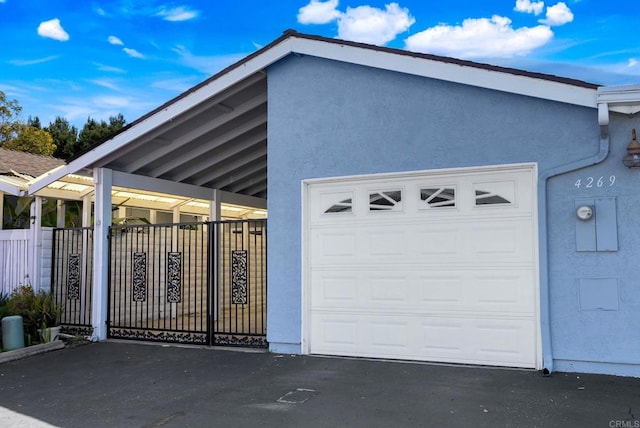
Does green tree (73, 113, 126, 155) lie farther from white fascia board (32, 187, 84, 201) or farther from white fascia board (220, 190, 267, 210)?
white fascia board (32, 187, 84, 201)

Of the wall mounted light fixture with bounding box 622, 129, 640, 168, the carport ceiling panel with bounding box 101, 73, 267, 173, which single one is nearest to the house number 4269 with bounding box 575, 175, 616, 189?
the wall mounted light fixture with bounding box 622, 129, 640, 168

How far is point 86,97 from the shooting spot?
30.7 metres

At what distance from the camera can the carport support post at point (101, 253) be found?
9.22 meters

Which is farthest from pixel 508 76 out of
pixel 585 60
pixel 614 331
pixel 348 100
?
pixel 585 60

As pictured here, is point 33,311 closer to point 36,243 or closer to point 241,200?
point 36,243

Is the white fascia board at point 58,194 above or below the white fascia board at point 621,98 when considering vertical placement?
below

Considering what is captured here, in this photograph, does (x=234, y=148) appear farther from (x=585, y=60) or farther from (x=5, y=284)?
(x=585, y=60)

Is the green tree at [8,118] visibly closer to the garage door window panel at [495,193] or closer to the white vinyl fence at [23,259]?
the white vinyl fence at [23,259]

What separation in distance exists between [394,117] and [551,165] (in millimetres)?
2077

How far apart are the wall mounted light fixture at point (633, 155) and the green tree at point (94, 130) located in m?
27.8

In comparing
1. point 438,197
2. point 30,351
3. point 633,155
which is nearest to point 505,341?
point 438,197

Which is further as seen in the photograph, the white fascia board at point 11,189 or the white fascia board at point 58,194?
the white fascia board at point 58,194

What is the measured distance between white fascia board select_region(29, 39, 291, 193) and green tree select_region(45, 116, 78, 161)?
22.0m

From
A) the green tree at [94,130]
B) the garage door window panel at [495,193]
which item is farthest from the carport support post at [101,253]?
the green tree at [94,130]
